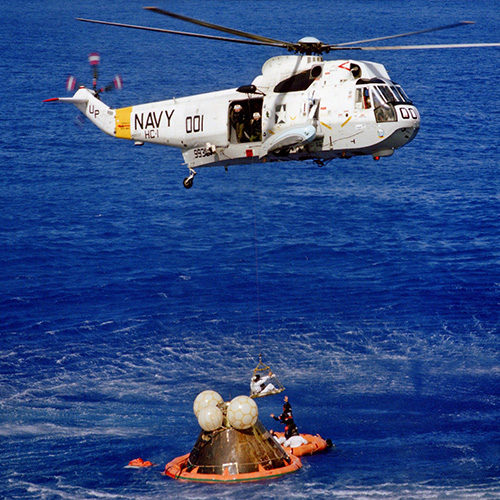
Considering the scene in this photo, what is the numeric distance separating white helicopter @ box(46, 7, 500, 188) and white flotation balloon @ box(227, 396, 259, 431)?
10882 mm

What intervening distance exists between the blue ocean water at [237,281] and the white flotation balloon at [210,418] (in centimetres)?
329

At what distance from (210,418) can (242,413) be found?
1543 millimetres

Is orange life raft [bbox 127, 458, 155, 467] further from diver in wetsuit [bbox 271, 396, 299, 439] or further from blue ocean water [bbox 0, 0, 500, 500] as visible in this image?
diver in wetsuit [bbox 271, 396, 299, 439]

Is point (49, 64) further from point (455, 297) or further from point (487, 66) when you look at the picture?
point (455, 297)

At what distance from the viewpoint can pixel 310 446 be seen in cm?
4738

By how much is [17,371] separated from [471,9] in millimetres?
105525

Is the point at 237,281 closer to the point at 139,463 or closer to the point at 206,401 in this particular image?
the point at 139,463

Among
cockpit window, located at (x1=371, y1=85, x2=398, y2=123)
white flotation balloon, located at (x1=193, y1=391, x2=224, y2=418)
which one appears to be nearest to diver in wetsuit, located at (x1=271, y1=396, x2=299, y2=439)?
white flotation balloon, located at (x1=193, y1=391, x2=224, y2=418)

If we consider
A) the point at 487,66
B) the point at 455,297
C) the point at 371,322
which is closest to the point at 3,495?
the point at 371,322

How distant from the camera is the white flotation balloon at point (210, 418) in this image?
42.8 metres

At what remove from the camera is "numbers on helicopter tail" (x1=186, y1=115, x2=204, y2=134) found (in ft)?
141

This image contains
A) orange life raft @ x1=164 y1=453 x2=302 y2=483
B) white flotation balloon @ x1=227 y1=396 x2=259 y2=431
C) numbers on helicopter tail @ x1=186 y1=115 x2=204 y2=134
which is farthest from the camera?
orange life raft @ x1=164 y1=453 x2=302 y2=483

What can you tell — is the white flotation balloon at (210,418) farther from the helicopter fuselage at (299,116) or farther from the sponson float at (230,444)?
the helicopter fuselage at (299,116)

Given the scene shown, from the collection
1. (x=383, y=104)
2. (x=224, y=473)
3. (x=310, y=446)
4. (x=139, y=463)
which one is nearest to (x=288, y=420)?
(x=310, y=446)
